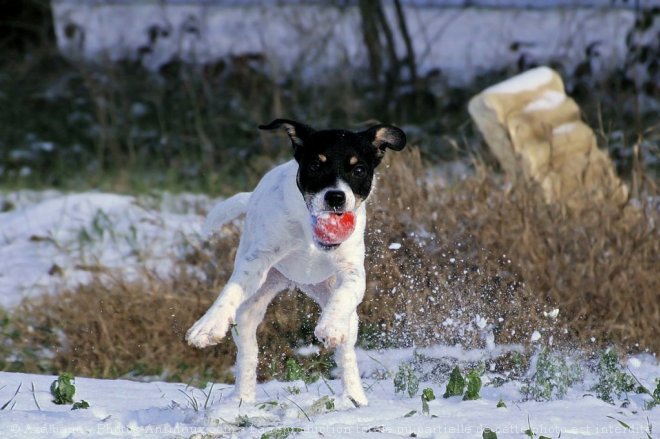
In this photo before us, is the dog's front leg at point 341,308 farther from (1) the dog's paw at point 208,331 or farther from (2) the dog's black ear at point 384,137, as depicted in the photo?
(2) the dog's black ear at point 384,137

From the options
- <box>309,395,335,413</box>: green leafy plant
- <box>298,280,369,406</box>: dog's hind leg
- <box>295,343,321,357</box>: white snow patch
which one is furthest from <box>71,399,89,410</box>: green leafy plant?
<box>295,343,321,357</box>: white snow patch

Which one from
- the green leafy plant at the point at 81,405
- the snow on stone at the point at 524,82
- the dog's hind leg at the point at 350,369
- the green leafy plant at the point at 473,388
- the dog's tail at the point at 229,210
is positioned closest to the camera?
the green leafy plant at the point at 81,405

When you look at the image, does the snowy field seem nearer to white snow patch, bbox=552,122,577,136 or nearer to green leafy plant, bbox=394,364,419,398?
green leafy plant, bbox=394,364,419,398

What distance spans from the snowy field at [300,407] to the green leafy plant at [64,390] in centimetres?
4

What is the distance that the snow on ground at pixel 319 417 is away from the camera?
3635 millimetres

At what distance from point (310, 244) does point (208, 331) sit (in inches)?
22.8

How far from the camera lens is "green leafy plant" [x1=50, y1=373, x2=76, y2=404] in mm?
4219

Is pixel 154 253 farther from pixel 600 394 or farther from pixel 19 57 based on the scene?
pixel 19 57

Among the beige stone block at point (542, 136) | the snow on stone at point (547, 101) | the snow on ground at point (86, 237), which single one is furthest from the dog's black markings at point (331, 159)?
the snow on stone at point (547, 101)

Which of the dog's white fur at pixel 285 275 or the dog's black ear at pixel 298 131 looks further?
the dog's black ear at pixel 298 131

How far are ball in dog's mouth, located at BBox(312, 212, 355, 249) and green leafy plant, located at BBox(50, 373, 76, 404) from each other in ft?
3.49

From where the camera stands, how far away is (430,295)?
5.78m

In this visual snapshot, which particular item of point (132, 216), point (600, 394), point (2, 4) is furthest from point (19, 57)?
point (600, 394)

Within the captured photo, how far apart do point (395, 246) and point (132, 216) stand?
286cm
